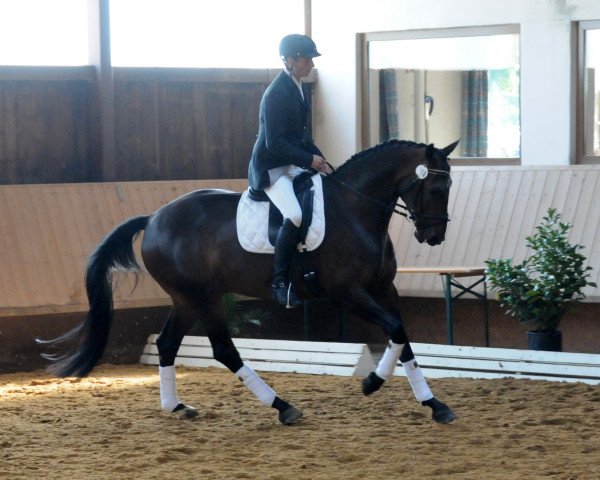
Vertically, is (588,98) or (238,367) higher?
(588,98)

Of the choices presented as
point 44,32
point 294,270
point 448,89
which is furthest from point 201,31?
point 294,270

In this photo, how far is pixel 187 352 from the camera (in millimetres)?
8781

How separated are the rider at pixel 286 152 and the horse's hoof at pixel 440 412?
0.87m

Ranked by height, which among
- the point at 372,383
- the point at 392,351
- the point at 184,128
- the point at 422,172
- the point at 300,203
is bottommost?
the point at 372,383

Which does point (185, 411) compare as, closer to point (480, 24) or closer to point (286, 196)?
point (286, 196)

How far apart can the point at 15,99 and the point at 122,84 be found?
Result: 97 cm

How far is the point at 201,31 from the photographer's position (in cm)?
992

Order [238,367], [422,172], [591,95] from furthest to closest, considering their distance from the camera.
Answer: [591,95], [238,367], [422,172]

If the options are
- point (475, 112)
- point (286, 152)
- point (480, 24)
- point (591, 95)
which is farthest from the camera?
point (475, 112)

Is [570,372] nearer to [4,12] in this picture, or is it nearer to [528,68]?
[528,68]

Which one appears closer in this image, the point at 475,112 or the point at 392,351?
the point at 392,351

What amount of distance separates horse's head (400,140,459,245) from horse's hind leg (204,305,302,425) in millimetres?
1139

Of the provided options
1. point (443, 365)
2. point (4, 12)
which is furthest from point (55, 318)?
point (443, 365)

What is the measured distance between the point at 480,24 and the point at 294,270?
4127 millimetres
